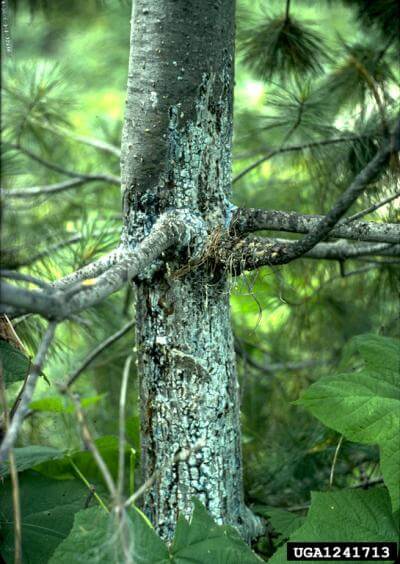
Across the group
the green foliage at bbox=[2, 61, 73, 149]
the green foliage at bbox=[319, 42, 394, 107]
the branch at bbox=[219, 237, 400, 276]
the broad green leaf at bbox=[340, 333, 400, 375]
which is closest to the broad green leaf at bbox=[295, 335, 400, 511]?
the broad green leaf at bbox=[340, 333, 400, 375]

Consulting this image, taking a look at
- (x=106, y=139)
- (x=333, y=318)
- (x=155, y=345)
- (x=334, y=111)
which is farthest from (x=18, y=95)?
(x=155, y=345)

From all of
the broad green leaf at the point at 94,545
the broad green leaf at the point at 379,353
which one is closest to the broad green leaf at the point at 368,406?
the broad green leaf at the point at 379,353

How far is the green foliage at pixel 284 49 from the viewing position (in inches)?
83.3

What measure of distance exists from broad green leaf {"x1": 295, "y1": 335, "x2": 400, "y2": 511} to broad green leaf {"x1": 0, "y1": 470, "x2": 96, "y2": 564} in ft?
1.88

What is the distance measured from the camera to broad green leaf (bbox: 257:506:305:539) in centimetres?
139

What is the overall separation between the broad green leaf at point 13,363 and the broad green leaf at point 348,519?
23.2 inches

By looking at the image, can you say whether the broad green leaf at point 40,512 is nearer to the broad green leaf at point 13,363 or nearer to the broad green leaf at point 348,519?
the broad green leaf at point 13,363

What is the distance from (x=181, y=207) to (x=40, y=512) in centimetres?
73

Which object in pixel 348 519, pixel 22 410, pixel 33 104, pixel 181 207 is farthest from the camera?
pixel 33 104

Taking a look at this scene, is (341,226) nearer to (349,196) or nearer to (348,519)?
(349,196)

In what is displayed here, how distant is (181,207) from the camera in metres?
1.31

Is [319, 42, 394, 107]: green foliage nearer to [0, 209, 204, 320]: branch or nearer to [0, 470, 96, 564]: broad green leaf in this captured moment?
[0, 209, 204, 320]: branch

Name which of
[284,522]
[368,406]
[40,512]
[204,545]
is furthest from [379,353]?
[40,512]

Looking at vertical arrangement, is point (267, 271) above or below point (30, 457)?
above
